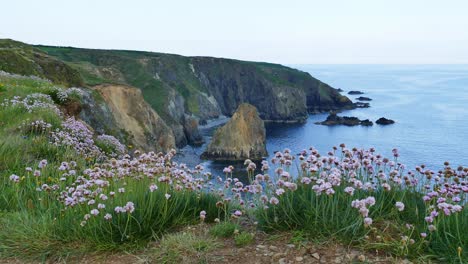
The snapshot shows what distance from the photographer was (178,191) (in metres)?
6.89

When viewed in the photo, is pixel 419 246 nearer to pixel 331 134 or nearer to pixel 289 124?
pixel 331 134

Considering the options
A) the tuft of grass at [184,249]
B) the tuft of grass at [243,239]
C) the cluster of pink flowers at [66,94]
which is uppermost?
the cluster of pink flowers at [66,94]

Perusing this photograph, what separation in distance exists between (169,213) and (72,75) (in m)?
35.9

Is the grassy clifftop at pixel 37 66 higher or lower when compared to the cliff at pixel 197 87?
higher

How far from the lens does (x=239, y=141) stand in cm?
9006

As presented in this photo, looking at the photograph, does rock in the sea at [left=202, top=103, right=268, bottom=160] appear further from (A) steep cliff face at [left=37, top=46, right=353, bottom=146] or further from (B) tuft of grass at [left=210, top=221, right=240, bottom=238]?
(B) tuft of grass at [left=210, top=221, right=240, bottom=238]

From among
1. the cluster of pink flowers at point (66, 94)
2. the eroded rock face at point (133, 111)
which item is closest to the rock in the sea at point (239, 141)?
the eroded rock face at point (133, 111)

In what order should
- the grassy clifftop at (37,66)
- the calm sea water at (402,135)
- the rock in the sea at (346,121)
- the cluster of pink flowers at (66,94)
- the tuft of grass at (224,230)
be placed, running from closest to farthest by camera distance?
1. the tuft of grass at (224,230)
2. the cluster of pink flowers at (66,94)
3. the grassy clifftop at (37,66)
4. the calm sea water at (402,135)
5. the rock in the sea at (346,121)

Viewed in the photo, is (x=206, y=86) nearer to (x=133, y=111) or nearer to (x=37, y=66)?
(x=133, y=111)

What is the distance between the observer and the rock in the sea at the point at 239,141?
292 ft

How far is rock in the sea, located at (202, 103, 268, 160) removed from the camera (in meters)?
89.0

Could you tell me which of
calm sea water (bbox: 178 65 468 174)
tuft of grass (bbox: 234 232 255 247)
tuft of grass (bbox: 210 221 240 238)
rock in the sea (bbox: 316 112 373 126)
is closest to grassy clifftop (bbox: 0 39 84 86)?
tuft of grass (bbox: 210 221 240 238)

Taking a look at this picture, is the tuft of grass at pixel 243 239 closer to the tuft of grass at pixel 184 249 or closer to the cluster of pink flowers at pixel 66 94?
the tuft of grass at pixel 184 249

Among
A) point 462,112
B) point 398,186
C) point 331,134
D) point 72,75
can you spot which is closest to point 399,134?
point 331,134
